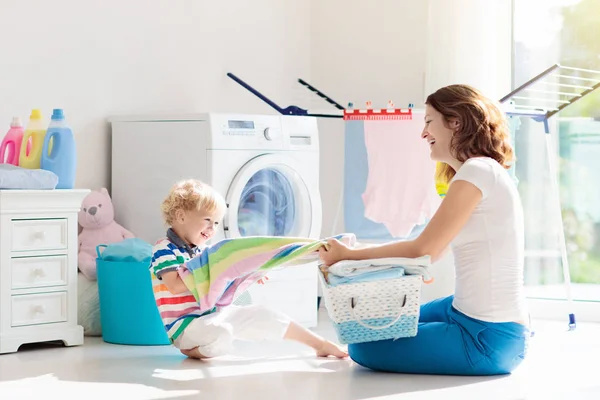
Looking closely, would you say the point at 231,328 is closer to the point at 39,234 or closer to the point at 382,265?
the point at 382,265

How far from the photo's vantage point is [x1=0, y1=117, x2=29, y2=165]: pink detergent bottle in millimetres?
3395

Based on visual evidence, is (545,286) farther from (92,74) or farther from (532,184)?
(92,74)

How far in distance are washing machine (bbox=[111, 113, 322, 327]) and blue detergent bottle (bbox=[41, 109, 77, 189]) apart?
43 centimetres

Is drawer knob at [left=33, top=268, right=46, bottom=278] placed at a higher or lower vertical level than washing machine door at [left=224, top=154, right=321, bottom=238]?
lower

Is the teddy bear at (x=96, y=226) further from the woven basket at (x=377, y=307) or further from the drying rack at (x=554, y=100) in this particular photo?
the drying rack at (x=554, y=100)

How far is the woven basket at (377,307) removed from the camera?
265 cm

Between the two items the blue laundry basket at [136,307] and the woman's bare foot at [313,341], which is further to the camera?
the blue laundry basket at [136,307]

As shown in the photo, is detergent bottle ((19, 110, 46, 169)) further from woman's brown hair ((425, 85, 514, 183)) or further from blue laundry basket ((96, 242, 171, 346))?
woman's brown hair ((425, 85, 514, 183))

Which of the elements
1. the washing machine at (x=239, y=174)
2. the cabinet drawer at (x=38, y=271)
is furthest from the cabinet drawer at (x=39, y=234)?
the washing machine at (x=239, y=174)

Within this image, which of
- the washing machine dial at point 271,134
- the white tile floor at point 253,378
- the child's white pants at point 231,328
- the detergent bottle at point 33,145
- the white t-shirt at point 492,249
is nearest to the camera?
the white tile floor at point 253,378

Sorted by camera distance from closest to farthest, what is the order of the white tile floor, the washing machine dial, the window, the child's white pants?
the white tile floor → the child's white pants → the washing machine dial → the window

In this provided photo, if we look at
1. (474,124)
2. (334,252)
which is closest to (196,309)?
(334,252)

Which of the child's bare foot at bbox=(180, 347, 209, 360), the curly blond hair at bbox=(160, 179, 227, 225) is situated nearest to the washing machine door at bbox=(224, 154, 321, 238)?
the curly blond hair at bbox=(160, 179, 227, 225)

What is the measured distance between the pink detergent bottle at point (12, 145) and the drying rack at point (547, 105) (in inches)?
45.7
